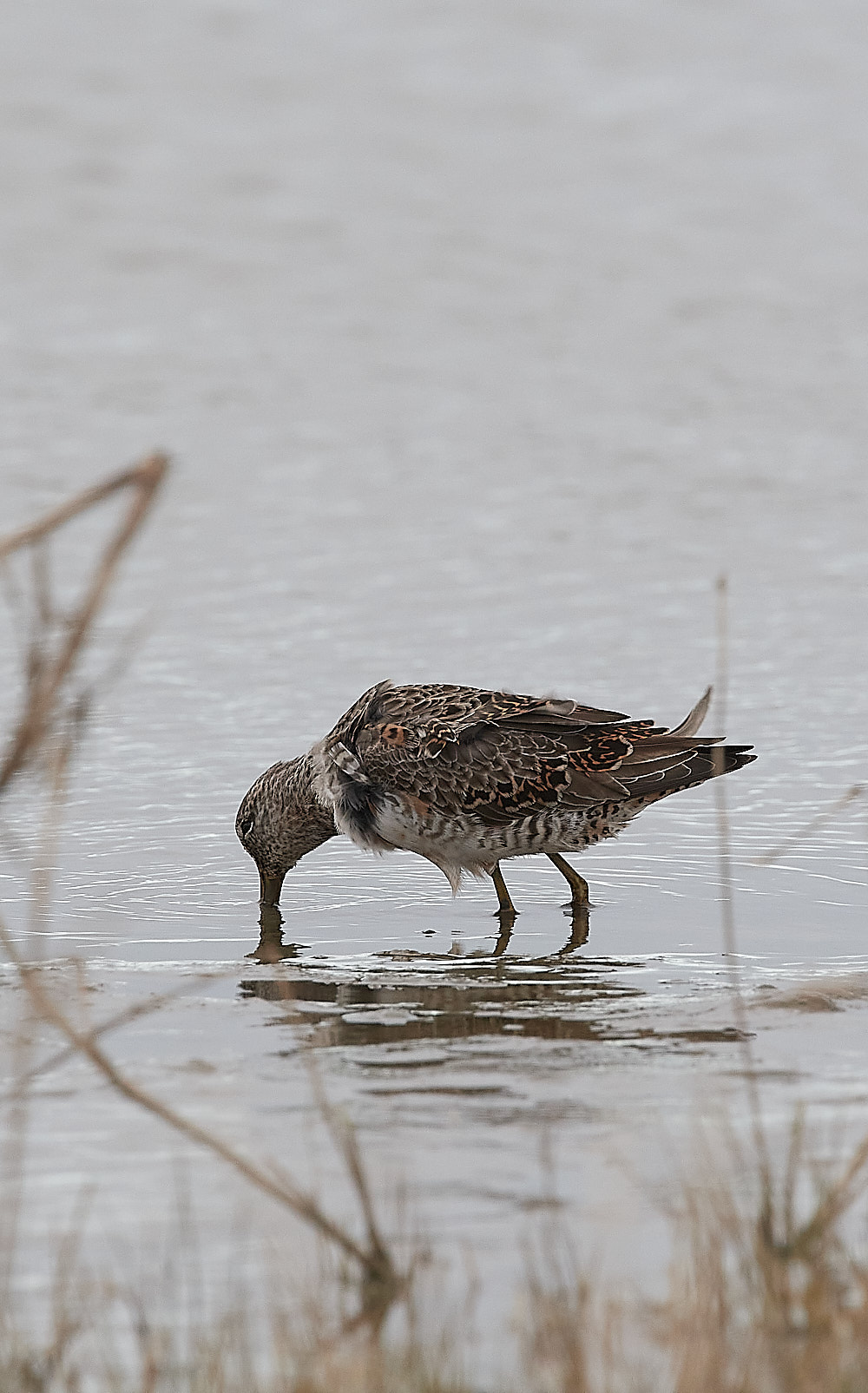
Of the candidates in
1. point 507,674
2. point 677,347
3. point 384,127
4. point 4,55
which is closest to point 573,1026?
point 507,674

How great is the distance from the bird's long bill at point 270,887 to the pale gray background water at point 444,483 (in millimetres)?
96

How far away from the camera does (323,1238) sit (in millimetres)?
3361

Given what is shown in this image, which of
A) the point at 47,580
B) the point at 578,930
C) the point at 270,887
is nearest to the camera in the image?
the point at 47,580

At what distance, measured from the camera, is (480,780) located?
6.79 metres

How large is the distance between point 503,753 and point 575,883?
0.52m

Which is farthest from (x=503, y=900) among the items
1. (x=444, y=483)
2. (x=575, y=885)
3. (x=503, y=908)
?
(x=444, y=483)

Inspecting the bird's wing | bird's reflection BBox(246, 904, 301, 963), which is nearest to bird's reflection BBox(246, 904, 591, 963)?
bird's reflection BBox(246, 904, 301, 963)

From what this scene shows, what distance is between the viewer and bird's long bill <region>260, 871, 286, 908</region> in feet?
22.7

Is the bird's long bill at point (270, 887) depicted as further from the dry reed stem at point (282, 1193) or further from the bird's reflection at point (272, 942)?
the dry reed stem at point (282, 1193)

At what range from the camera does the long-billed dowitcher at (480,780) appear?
22.4 feet

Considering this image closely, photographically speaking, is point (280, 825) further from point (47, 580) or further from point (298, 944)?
point (47, 580)

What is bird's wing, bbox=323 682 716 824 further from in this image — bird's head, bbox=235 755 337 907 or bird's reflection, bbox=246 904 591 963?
bird's reflection, bbox=246 904 591 963

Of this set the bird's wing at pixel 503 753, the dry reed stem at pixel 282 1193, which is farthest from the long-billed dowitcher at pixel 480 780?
the dry reed stem at pixel 282 1193

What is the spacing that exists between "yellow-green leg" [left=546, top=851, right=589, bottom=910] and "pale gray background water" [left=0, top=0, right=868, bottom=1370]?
115 millimetres
